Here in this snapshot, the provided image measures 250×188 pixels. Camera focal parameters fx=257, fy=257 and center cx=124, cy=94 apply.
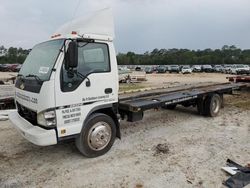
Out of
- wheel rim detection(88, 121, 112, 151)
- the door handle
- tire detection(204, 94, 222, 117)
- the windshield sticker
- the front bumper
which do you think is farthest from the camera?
tire detection(204, 94, 222, 117)

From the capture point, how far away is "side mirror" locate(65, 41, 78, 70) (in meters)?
4.19

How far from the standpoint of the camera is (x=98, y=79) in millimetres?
4840

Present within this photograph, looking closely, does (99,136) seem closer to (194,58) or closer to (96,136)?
(96,136)

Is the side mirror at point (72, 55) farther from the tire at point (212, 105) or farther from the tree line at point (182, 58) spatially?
the tree line at point (182, 58)

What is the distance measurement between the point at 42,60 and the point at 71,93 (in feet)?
2.88

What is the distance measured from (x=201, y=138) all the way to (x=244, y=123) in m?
2.15

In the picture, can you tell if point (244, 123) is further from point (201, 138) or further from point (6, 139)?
point (6, 139)

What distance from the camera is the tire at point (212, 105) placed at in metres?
8.07

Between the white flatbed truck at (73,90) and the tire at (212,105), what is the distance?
3.50 meters

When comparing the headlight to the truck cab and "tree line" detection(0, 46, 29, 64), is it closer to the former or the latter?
the truck cab

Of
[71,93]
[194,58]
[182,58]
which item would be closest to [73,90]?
[71,93]

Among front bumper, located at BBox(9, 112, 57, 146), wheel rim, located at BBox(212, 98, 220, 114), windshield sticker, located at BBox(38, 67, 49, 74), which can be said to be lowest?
wheel rim, located at BBox(212, 98, 220, 114)

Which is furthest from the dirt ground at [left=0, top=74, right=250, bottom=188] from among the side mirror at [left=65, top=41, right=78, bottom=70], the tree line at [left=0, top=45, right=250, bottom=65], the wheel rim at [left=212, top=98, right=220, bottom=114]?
the tree line at [left=0, top=45, right=250, bottom=65]

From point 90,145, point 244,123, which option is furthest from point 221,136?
point 90,145
